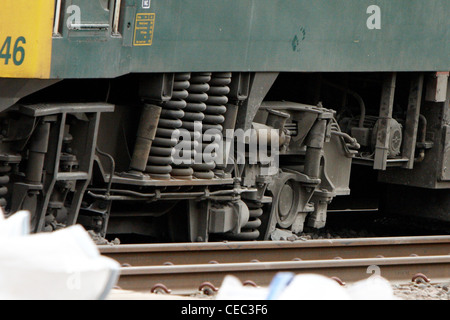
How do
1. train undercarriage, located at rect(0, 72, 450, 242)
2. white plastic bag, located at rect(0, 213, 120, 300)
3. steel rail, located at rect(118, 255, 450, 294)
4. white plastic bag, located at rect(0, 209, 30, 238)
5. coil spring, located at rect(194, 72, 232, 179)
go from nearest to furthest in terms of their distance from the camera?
white plastic bag, located at rect(0, 213, 120, 300), white plastic bag, located at rect(0, 209, 30, 238), steel rail, located at rect(118, 255, 450, 294), train undercarriage, located at rect(0, 72, 450, 242), coil spring, located at rect(194, 72, 232, 179)

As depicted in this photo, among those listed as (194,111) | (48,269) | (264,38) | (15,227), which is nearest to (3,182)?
(194,111)

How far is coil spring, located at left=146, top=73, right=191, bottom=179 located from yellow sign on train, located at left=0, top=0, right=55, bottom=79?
1.50m

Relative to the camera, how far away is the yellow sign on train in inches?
276

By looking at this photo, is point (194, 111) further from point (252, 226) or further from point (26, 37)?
point (26, 37)

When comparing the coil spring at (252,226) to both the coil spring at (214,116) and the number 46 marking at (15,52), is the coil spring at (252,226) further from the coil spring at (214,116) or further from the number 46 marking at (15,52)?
the number 46 marking at (15,52)

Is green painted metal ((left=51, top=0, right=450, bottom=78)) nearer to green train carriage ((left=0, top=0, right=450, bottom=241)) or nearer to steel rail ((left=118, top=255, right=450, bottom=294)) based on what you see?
green train carriage ((left=0, top=0, right=450, bottom=241))

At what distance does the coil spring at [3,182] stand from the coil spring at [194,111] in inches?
63.5

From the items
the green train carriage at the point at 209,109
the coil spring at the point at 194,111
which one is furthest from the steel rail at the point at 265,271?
the coil spring at the point at 194,111

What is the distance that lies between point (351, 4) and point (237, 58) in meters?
1.54

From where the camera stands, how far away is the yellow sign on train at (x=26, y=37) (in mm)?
7004

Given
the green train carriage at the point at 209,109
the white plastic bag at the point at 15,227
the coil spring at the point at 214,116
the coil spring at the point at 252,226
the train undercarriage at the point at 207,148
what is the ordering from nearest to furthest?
1. the white plastic bag at the point at 15,227
2. the green train carriage at the point at 209,109
3. the train undercarriage at the point at 207,148
4. the coil spring at the point at 214,116
5. the coil spring at the point at 252,226

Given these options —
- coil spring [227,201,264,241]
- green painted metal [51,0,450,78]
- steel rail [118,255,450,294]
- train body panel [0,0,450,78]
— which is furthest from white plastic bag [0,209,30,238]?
coil spring [227,201,264,241]
